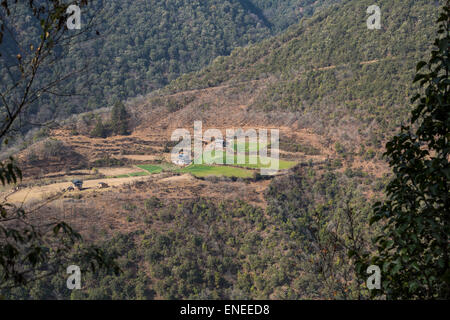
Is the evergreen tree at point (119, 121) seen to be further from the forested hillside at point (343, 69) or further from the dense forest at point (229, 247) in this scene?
the dense forest at point (229, 247)

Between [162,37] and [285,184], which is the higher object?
[162,37]

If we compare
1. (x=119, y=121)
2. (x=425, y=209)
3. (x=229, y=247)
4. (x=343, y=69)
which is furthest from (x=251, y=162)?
(x=425, y=209)

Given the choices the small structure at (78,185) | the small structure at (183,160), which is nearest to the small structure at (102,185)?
the small structure at (78,185)

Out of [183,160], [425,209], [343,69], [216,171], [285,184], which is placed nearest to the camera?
[425,209]

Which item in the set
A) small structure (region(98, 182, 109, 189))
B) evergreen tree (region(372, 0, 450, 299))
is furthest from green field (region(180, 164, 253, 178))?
evergreen tree (region(372, 0, 450, 299))

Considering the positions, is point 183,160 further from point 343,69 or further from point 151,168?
point 343,69

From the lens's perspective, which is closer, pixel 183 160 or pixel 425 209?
pixel 425 209
